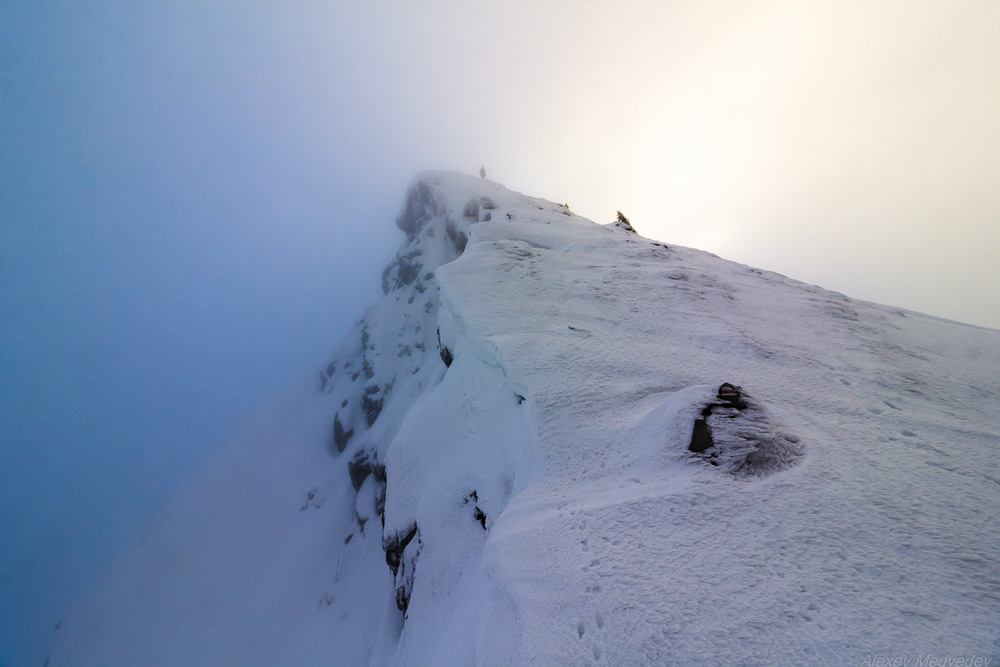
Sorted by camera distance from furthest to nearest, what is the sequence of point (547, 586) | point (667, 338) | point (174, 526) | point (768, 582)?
1. point (174, 526)
2. point (667, 338)
3. point (547, 586)
4. point (768, 582)

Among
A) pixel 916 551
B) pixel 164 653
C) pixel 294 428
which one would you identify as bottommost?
pixel 164 653

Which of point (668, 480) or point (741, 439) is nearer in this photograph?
point (668, 480)

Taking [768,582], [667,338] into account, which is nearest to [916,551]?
[768,582]

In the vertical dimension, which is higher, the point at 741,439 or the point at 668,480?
the point at 741,439

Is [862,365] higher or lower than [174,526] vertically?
higher

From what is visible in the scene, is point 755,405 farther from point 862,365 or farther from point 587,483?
point 862,365

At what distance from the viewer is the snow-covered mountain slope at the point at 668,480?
2.46m

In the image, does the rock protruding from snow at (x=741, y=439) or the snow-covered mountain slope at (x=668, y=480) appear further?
the rock protruding from snow at (x=741, y=439)

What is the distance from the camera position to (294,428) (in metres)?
29.1

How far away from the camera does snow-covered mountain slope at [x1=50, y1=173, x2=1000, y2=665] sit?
2461mm

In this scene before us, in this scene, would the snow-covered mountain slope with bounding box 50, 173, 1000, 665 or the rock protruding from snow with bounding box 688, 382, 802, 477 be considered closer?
the snow-covered mountain slope with bounding box 50, 173, 1000, 665

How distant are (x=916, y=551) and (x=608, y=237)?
11.3 meters

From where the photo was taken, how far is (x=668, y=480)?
3.70m

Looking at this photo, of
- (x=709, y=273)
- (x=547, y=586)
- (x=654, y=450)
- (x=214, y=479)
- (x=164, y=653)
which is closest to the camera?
(x=547, y=586)
